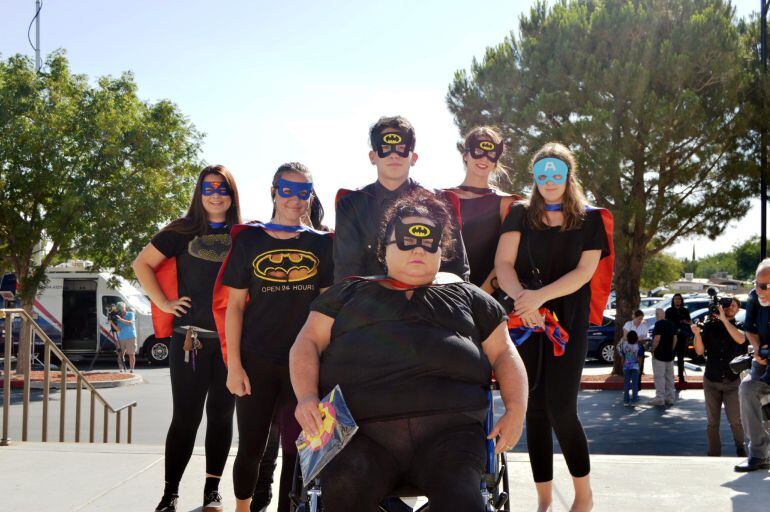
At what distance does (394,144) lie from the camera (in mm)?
3615

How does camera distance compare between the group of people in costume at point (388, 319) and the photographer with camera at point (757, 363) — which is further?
the photographer with camera at point (757, 363)

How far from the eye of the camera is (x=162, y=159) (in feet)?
55.2

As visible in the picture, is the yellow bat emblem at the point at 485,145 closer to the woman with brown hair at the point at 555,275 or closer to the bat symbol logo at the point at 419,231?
the woman with brown hair at the point at 555,275

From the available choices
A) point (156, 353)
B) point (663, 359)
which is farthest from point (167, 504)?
point (156, 353)

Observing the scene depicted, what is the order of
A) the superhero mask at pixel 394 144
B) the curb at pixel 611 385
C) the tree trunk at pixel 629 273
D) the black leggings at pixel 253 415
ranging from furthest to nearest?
the tree trunk at pixel 629 273 → the curb at pixel 611 385 → the black leggings at pixel 253 415 → the superhero mask at pixel 394 144

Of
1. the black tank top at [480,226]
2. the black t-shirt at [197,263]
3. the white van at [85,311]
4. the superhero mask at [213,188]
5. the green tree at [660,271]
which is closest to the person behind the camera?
the black tank top at [480,226]

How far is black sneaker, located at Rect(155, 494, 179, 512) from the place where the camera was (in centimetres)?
398

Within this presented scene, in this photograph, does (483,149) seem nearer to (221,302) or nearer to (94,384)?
(221,302)

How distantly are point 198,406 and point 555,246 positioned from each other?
6.62 feet

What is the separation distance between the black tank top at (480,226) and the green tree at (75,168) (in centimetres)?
1352

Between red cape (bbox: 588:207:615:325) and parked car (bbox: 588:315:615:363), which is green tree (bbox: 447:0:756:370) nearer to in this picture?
parked car (bbox: 588:315:615:363)

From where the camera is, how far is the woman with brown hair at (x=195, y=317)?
404 cm

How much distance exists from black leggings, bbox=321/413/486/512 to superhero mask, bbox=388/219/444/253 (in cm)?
65

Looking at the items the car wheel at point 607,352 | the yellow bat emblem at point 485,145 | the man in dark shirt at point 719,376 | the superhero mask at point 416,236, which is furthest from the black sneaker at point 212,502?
the car wheel at point 607,352
